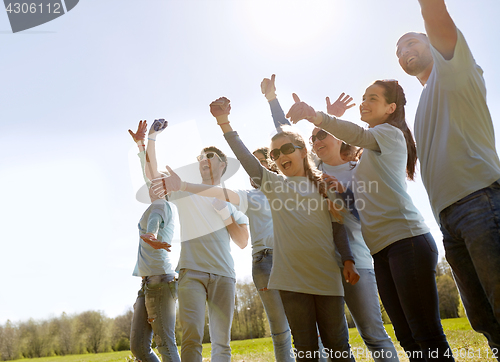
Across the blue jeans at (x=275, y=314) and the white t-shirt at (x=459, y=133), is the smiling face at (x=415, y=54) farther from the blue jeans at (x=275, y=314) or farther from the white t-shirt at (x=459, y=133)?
the blue jeans at (x=275, y=314)

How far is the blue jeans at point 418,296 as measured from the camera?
219cm

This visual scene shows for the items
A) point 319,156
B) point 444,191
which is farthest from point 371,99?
point 444,191

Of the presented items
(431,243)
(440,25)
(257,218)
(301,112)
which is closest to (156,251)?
(257,218)

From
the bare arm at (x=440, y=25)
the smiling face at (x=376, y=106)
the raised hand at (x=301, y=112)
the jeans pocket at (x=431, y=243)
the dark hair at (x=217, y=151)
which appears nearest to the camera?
the bare arm at (x=440, y=25)

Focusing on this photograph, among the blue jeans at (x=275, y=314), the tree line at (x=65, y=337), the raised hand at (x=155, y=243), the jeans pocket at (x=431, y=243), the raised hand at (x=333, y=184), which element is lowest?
the tree line at (x=65, y=337)

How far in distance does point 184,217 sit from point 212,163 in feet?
2.43

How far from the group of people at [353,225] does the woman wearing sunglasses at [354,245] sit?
0.4 inches

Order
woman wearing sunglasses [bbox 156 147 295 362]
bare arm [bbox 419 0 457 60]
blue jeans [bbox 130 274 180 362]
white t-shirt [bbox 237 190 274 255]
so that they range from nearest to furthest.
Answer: bare arm [bbox 419 0 457 60]
woman wearing sunglasses [bbox 156 147 295 362]
white t-shirt [bbox 237 190 274 255]
blue jeans [bbox 130 274 180 362]

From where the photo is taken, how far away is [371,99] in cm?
291

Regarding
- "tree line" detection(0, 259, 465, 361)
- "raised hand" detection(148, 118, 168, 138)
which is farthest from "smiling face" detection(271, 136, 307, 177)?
"tree line" detection(0, 259, 465, 361)

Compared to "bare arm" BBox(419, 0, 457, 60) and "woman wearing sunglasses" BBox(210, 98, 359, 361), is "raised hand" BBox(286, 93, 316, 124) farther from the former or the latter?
"bare arm" BBox(419, 0, 457, 60)

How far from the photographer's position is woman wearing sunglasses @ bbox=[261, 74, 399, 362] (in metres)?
2.72

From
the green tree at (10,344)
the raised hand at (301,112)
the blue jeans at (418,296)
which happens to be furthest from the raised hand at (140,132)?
the green tree at (10,344)

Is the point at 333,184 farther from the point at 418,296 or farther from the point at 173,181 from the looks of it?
the point at 173,181
